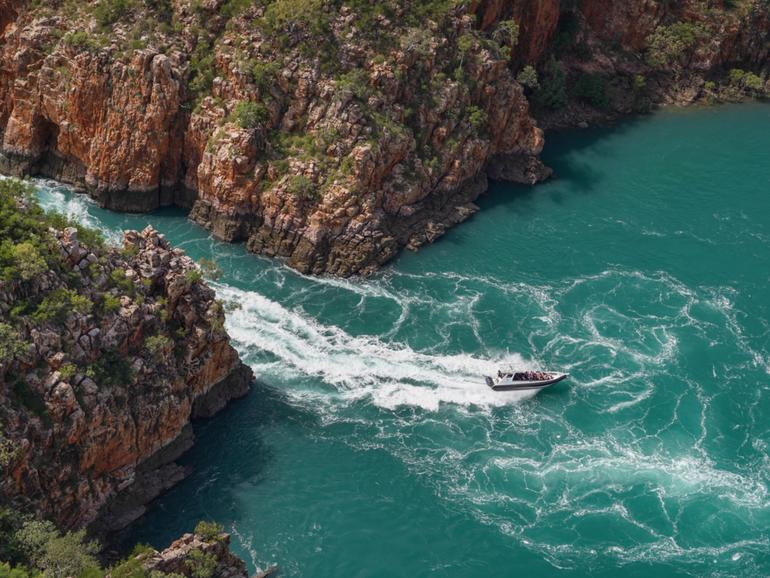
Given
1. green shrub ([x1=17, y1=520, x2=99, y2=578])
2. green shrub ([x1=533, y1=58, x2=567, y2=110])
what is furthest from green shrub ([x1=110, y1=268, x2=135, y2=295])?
green shrub ([x1=533, y1=58, x2=567, y2=110])

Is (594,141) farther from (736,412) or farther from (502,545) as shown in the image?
(502,545)

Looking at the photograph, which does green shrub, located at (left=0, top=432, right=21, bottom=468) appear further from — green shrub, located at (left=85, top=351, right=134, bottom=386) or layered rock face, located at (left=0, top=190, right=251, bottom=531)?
green shrub, located at (left=85, top=351, right=134, bottom=386)

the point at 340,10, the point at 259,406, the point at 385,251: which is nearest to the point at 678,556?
the point at 259,406

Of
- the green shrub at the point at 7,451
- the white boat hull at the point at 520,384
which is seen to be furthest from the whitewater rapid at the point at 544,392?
the green shrub at the point at 7,451

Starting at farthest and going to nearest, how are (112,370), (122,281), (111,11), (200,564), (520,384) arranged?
(111,11)
(520,384)
(122,281)
(112,370)
(200,564)

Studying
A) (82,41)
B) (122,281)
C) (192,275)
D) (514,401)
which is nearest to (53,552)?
(122,281)

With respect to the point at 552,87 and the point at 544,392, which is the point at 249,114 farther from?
the point at 552,87
